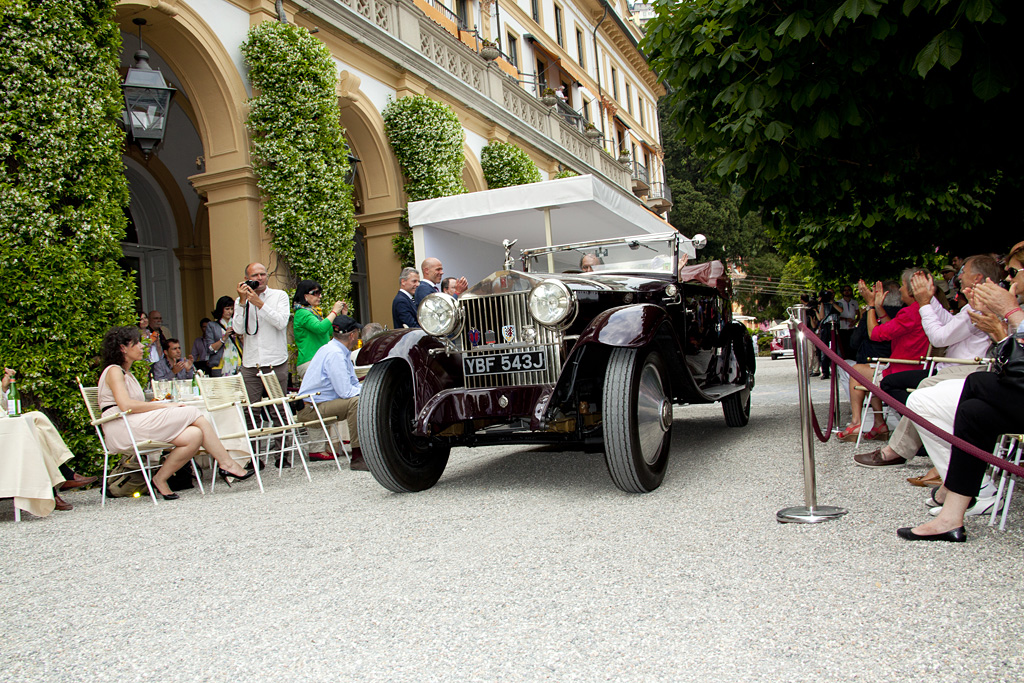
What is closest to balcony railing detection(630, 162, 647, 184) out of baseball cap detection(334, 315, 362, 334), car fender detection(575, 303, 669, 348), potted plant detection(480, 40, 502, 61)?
potted plant detection(480, 40, 502, 61)

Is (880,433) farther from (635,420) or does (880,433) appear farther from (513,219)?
(513,219)

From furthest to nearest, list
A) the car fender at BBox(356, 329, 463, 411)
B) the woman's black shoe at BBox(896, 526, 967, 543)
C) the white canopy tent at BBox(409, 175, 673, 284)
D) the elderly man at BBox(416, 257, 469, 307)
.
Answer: the white canopy tent at BBox(409, 175, 673, 284)
the elderly man at BBox(416, 257, 469, 307)
the car fender at BBox(356, 329, 463, 411)
the woman's black shoe at BBox(896, 526, 967, 543)

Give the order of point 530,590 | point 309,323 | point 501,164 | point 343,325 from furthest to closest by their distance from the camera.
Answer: point 501,164
point 343,325
point 309,323
point 530,590

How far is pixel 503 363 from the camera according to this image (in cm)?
480

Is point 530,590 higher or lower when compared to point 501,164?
lower

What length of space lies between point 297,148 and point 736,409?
6.58m

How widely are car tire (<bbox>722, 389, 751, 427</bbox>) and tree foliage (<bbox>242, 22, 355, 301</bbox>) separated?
18.8ft

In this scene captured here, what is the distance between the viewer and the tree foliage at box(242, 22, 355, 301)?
1015 cm

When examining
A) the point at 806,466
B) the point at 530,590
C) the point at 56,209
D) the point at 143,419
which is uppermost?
the point at 56,209

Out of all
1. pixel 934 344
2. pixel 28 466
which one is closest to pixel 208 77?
pixel 28 466

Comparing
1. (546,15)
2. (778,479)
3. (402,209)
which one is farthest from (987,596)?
(546,15)

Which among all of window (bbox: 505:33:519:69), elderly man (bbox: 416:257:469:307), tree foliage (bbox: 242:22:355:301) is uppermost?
window (bbox: 505:33:519:69)

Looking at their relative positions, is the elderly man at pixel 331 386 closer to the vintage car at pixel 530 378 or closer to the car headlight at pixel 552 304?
the vintage car at pixel 530 378

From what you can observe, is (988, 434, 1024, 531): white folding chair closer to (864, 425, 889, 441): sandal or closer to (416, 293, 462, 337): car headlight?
(864, 425, 889, 441): sandal
